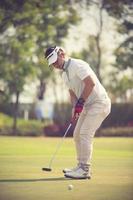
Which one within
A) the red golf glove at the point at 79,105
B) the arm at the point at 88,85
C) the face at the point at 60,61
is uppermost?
the face at the point at 60,61

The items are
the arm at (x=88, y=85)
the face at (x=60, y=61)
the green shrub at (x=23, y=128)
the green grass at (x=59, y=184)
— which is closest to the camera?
the green grass at (x=59, y=184)

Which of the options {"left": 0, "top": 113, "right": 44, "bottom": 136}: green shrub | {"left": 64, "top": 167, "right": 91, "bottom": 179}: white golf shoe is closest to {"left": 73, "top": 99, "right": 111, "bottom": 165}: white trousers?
{"left": 64, "top": 167, "right": 91, "bottom": 179}: white golf shoe

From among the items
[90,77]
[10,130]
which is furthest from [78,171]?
[10,130]

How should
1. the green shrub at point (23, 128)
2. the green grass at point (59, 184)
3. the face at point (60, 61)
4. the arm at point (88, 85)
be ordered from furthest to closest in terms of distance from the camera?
the green shrub at point (23, 128), the face at point (60, 61), the arm at point (88, 85), the green grass at point (59, 184)

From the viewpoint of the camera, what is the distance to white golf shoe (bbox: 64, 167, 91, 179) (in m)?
7.02

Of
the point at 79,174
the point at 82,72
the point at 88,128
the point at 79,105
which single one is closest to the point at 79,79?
the point at 82,72

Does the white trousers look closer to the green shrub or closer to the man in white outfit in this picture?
the man in white outfit

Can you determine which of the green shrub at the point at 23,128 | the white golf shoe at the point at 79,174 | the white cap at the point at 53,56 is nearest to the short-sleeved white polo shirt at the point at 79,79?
the white cap at the point at 53,56

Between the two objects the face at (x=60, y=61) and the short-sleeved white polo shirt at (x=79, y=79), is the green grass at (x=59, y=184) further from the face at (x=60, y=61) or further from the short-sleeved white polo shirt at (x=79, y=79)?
the face at (x=60, y=61)

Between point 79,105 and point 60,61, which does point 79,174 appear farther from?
point 60,61

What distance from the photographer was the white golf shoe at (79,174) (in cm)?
702

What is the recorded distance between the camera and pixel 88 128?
7.11m

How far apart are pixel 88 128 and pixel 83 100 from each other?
33cm

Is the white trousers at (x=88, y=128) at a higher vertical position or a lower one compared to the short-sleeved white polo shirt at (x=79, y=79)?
lower
